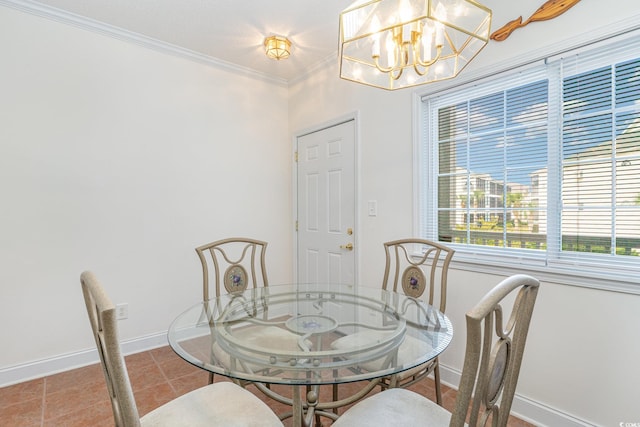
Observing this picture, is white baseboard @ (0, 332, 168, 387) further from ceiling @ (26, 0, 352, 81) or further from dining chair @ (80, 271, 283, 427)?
ceiling @ (26, 0, 352, 81)

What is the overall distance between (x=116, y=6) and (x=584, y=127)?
3073mm

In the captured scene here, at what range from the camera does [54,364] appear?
93.4 inches

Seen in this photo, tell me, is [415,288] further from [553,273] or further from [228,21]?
[228,21]

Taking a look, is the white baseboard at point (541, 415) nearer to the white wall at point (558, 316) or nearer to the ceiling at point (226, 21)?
the white wall at point (558, 316)

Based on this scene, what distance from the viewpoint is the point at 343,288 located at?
2.16 meters

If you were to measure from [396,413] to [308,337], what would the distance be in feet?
1.41

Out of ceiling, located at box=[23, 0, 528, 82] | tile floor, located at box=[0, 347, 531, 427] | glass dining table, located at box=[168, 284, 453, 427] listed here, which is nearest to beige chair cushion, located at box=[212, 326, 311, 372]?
glass dining table, located at box=[168, 284, 453, 427]

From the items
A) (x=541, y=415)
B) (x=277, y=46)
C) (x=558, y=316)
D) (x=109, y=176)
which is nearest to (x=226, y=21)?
(x=277, y=46)

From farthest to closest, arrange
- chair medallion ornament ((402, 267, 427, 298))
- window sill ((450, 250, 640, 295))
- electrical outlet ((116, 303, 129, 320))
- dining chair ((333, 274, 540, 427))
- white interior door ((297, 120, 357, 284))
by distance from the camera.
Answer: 1. white interior door ((297, 120, 357, 284))
2. electrical outlet ((116, 303, 129, 320))
3. chair medallion ornament ((402, 267, 427, 298))
4. window sill ((450, 250, 640, 295))
5. dining chair ((333, 274, 540, 427))

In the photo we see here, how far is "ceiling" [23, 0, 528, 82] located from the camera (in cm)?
227

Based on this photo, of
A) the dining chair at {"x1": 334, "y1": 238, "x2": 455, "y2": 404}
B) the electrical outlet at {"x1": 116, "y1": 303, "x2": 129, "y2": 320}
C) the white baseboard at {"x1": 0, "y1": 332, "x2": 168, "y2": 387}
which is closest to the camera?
Result: the dining chair at {"x1": 334, "y1": 238, "x2": 455, "y2": 404}

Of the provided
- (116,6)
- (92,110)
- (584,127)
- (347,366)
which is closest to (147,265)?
(92,110)

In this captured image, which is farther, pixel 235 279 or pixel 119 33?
pixel 119 33

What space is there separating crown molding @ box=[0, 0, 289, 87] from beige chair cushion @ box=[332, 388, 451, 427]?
10.1ft
